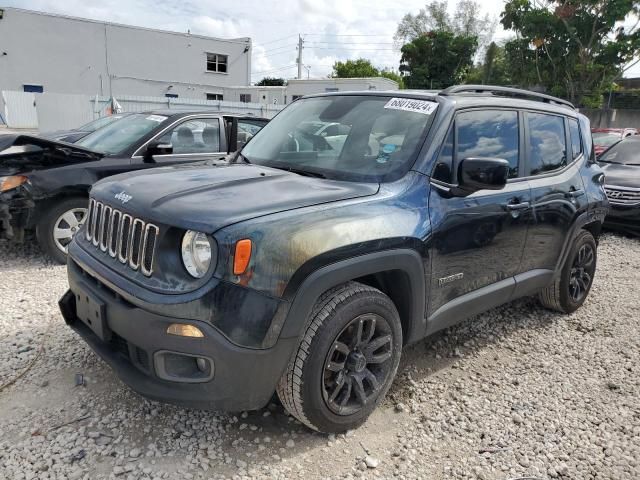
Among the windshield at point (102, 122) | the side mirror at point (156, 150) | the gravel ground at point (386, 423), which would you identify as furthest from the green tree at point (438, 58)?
the gravel ground at point (386, 423)

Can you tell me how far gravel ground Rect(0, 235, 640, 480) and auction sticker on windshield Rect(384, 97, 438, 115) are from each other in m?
1.72

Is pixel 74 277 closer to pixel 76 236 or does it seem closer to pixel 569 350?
pixel 76 236

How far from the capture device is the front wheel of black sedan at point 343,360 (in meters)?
2.34

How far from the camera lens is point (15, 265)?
4.99 m

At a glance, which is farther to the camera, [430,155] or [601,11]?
[601,11]

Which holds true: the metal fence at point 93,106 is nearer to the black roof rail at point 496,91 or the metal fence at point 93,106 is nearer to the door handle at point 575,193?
the black roof rail at point 496,91

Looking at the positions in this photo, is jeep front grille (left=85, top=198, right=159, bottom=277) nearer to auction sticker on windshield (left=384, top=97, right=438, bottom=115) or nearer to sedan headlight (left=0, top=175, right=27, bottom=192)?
auction sticker on windshield (left=384, top=97, right=438, bottom=115)

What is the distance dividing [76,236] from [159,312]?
121 cm

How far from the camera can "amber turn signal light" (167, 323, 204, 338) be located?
2095 mm

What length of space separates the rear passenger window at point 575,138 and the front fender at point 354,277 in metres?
2.36

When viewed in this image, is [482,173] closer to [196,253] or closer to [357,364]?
[357,364]

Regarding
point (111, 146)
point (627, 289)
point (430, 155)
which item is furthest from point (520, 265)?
point (111, 146)

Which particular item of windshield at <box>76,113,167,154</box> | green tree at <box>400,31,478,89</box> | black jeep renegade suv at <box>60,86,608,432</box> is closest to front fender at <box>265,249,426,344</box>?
black jeep renegade suv at <box>60,86,608,432</box>

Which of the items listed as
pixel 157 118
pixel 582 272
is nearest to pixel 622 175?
pixel 582 272
